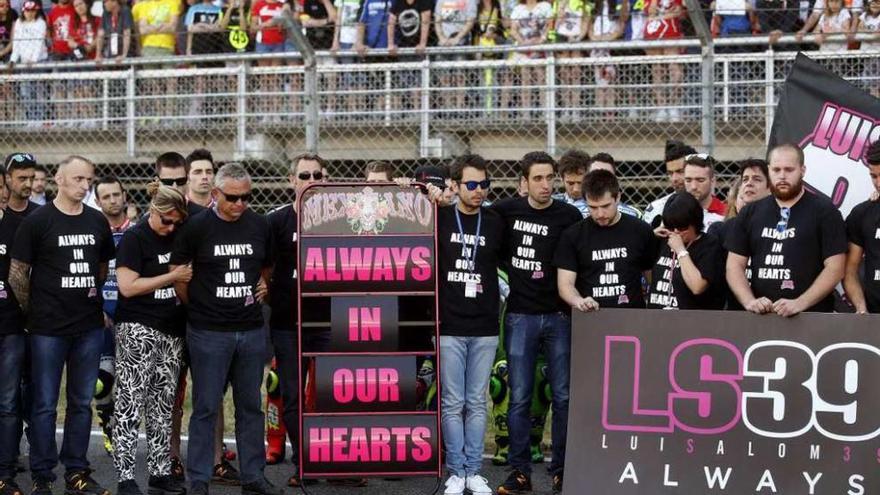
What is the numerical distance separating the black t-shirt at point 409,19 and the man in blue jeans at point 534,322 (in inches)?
205

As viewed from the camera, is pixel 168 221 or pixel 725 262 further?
pixel 168 221

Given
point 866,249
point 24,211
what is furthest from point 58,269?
point 866,249

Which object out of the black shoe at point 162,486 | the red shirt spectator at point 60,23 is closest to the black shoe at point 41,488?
the black shoe at point 162,486

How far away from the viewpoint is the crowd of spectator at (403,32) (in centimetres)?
1184

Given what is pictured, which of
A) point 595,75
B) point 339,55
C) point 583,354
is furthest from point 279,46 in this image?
point 583,354

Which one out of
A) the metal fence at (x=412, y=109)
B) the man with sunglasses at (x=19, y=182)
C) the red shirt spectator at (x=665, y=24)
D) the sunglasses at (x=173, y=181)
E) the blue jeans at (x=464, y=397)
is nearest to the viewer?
the blue jeans at (x=464, y=397)

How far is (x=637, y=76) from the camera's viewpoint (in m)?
12.1

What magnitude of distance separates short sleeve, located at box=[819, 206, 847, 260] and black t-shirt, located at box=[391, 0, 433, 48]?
6437mm

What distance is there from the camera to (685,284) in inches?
324

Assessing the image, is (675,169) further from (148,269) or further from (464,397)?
(148,269)

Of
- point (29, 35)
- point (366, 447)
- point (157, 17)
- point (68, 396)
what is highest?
point (157, 17)

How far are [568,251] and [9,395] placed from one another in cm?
342

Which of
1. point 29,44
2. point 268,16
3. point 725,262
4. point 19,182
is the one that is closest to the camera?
point 725,262

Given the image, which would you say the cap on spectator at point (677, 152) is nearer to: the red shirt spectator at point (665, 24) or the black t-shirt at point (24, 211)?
the red shirt spectator at point (665, 24)
